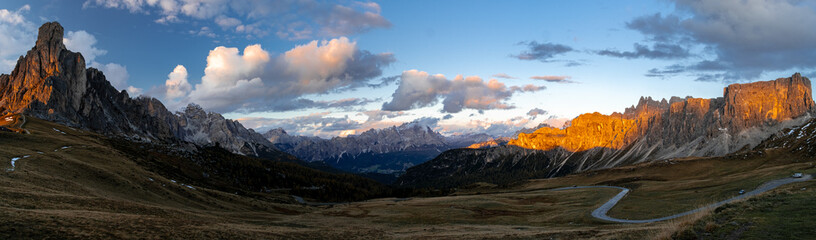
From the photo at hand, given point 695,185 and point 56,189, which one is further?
point 695,185

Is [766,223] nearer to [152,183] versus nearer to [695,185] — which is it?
[152,183]

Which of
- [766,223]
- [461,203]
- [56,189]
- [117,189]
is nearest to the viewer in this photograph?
[766,223]

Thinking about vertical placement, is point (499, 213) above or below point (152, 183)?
below

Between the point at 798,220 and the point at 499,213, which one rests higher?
the point at 798,220

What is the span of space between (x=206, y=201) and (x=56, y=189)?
3115cm

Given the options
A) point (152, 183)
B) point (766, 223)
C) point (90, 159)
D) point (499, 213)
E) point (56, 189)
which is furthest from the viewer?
point (499, 213)

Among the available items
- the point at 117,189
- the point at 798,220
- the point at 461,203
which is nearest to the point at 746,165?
the point at 461,203

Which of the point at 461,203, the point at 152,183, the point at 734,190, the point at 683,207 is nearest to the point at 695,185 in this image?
the point at 734,190

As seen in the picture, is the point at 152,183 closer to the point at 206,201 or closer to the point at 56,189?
the point at 206,201

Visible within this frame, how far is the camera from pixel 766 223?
22953mm

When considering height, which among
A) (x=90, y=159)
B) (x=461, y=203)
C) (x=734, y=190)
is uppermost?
(x=90, y=159)

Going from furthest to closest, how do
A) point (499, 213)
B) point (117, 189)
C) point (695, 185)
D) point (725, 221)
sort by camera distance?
point (695, 185) < point (499, 213) < point (117, 189) < point (725, 221)

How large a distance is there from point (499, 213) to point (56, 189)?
74.8 m

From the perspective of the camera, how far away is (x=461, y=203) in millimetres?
111688
